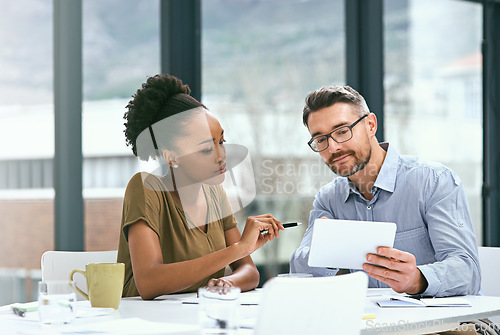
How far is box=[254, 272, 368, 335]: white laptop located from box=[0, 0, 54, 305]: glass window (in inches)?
82.4

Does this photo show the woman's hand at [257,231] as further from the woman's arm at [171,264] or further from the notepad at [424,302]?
the notepad at [424,302]

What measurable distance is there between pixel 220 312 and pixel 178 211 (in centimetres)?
83

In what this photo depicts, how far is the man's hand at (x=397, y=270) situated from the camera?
1.74 m

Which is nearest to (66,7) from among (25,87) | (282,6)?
(25,87)

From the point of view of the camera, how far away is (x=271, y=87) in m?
3.58

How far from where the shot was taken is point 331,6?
3.84 m

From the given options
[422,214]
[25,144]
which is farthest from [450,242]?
[25,144]

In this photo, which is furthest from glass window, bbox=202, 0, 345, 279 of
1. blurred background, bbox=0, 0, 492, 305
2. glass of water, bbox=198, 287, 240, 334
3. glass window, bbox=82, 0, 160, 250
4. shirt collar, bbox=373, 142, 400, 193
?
glass of water, bbox=198, 287, 240, 334

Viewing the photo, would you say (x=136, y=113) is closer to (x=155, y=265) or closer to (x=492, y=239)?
(x=155, y=265)

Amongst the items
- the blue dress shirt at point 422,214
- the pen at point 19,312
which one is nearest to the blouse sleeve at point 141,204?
the pen at point 19,312

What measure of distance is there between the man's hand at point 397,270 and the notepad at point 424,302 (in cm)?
5

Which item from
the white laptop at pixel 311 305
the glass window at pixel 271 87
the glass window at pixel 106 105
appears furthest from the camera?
the glass window at pixel 271 87

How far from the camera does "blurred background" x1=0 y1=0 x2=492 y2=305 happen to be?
2842 mm

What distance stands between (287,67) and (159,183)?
5.93 ft
